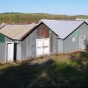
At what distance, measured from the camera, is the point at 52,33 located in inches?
1001

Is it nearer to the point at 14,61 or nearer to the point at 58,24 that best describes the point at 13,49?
the point at 14,61

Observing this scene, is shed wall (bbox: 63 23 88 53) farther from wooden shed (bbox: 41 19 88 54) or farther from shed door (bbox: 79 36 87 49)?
shed door (bbox: 79 36 87 49)

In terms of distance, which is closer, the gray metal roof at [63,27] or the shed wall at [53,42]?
the shed wall at [53,42]

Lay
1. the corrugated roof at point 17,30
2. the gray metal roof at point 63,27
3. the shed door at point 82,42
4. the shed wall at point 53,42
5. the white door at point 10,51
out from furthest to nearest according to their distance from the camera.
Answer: the shed door at point 82,42, the gray metal roof at point 63,27, the shed wall at point 53,42, the corrugated roof at point 17,30, the white door at point 10,51

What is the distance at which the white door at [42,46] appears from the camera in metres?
24.0

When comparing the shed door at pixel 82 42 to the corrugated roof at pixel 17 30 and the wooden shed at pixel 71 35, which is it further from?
the corrugated roof at pixel 17 30

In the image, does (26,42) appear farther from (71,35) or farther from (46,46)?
(71,35)

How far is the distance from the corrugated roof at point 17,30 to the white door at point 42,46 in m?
1.67

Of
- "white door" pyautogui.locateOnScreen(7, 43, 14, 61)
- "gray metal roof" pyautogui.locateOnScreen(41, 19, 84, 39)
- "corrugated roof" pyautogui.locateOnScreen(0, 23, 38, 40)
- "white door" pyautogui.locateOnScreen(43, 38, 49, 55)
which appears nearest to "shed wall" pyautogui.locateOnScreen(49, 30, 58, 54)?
"white door" pyautogui.locateOnScreen(43, 38, 49, 55)

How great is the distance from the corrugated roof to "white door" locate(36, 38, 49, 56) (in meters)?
1.67

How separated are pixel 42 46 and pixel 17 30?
3141 millimetres

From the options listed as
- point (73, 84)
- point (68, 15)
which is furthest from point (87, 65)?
point (68, 15)

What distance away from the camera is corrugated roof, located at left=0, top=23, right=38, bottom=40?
74.2 feet

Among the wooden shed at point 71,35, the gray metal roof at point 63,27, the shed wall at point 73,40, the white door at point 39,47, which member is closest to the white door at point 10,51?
the white door at point 39,47
